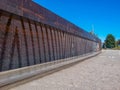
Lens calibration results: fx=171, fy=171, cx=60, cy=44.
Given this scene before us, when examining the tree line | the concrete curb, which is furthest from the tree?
the concrete curb

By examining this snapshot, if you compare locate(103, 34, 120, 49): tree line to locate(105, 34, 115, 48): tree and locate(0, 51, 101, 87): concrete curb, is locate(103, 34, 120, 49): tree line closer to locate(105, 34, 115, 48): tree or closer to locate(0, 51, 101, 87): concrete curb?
locate(105, 34, 115, 48): tree

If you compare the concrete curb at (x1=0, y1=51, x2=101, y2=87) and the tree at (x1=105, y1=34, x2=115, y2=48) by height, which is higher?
the tree at (x1=105, y1=34, x2=115, y2=48)

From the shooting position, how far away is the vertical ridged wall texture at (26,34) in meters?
5.54

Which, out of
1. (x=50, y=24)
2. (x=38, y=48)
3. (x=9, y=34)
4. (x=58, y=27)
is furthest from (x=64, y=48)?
(x=9, y=34)

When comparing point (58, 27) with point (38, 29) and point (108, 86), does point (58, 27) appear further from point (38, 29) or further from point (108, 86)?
point (108, 86)

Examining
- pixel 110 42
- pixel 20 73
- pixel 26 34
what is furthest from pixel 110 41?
pixel 20 73

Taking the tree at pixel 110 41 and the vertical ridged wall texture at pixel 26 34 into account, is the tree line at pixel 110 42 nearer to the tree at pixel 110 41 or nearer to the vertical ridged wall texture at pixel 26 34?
the tree at pixel 110 41

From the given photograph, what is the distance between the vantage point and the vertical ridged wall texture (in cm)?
554

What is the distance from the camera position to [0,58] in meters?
5.30

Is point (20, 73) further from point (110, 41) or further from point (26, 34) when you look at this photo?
point (110, 41)

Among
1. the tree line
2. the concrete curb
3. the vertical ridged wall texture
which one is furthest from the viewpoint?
the tree line

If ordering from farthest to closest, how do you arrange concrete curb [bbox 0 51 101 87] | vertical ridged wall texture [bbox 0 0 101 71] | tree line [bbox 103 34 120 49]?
1. tree line [bbox 103 34 120 49]
2. vertical ridged wall texture [bbox 0 0 101 71]
3. concrete curb [bbox 0 51 101 87]

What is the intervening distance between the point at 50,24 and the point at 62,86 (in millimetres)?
4155

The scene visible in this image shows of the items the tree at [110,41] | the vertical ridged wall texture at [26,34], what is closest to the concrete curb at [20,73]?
the vertical ridged wall texture at [26,34]
